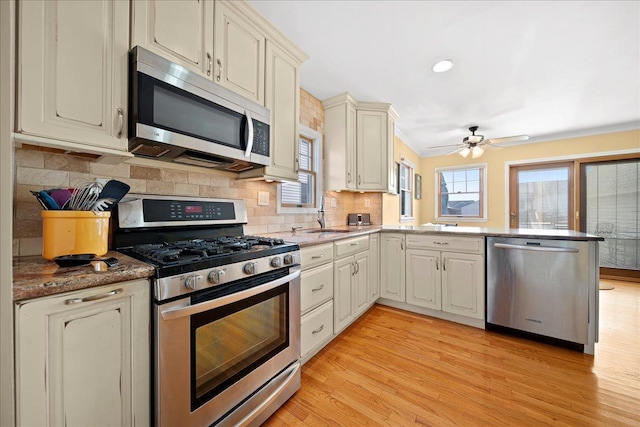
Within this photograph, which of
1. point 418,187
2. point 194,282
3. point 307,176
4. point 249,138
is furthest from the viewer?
point 418,187

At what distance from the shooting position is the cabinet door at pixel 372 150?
3.30m

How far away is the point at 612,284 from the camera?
13.0 ft

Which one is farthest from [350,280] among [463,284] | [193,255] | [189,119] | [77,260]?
[77,260]

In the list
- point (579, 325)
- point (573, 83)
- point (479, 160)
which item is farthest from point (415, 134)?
point (579, 325)

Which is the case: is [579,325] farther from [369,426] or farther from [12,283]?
[12,283]

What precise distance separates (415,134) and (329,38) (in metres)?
3.15

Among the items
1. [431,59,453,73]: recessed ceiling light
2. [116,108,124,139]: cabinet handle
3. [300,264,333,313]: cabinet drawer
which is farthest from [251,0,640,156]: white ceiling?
A: [300,264,333,313]: cabinet drawer

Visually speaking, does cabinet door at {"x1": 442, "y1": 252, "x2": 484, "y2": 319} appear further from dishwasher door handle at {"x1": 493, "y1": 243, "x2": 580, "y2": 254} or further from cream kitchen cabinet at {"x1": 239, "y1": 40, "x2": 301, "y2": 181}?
cream kitchen cabinet at {"x1": 239, "y1": 40, "x2": 301, "y2": 181}

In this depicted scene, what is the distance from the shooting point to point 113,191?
1.12 m

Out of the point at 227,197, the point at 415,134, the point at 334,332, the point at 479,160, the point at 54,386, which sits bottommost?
the point at 334,332

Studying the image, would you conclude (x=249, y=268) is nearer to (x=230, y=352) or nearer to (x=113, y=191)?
(x=230, y=352)

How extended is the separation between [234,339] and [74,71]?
1.33 metres

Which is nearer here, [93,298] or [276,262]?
[93,298]

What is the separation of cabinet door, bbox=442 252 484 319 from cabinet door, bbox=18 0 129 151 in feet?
9.05
